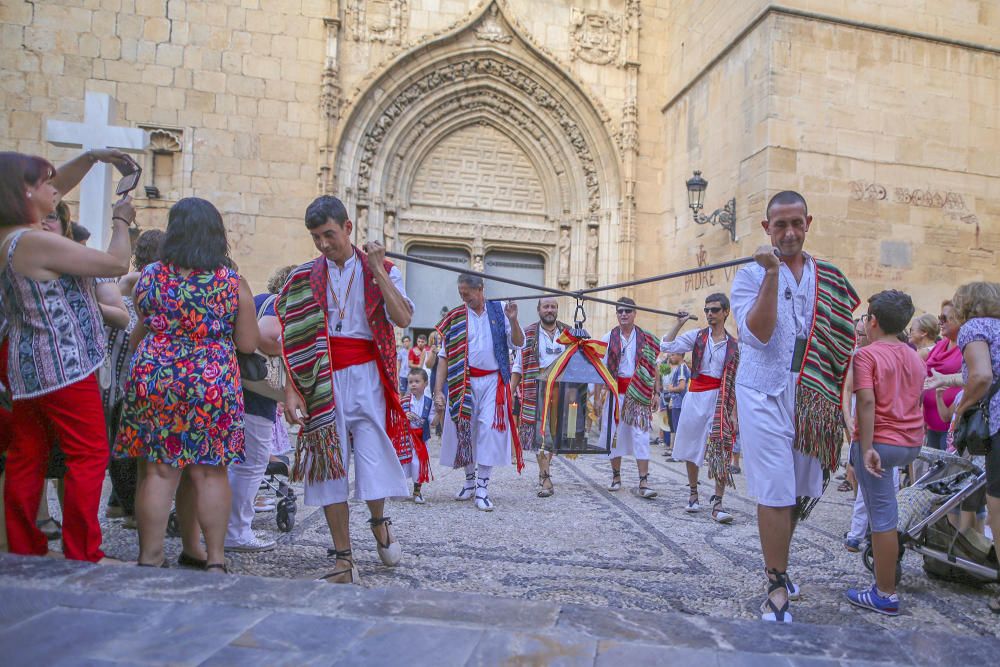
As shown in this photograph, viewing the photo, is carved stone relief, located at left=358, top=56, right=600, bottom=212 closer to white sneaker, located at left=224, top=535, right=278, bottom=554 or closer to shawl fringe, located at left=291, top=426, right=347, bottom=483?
white sneaker, located at left=224, top=535, right=278, bottom=554

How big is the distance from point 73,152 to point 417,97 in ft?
20.0

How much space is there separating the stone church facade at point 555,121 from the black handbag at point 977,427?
757 cm

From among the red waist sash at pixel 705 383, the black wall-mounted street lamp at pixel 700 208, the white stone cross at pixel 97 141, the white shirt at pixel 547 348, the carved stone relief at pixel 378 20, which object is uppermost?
the carved stone relief at pixel 378 20

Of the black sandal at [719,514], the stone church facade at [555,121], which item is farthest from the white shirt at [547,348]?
the stone church facade at [555,121]

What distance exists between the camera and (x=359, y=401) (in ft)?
11.6

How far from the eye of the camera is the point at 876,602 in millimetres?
3316

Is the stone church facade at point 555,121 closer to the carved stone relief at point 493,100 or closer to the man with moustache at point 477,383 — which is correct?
the carved stone relief at point 493,100

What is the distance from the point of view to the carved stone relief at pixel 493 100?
13.7 m

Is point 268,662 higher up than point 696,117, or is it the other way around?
point 696,117

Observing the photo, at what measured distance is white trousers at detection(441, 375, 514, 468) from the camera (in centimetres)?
594

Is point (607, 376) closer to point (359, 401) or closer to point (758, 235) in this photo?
point (359, 401)

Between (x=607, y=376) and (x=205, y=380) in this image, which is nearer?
(x=205, y=380)

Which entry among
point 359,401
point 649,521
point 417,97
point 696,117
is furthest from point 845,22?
point 359,401

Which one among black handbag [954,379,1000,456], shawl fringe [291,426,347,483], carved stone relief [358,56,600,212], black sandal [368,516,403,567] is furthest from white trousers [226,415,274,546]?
carved stone relief [358,56,600,212]
